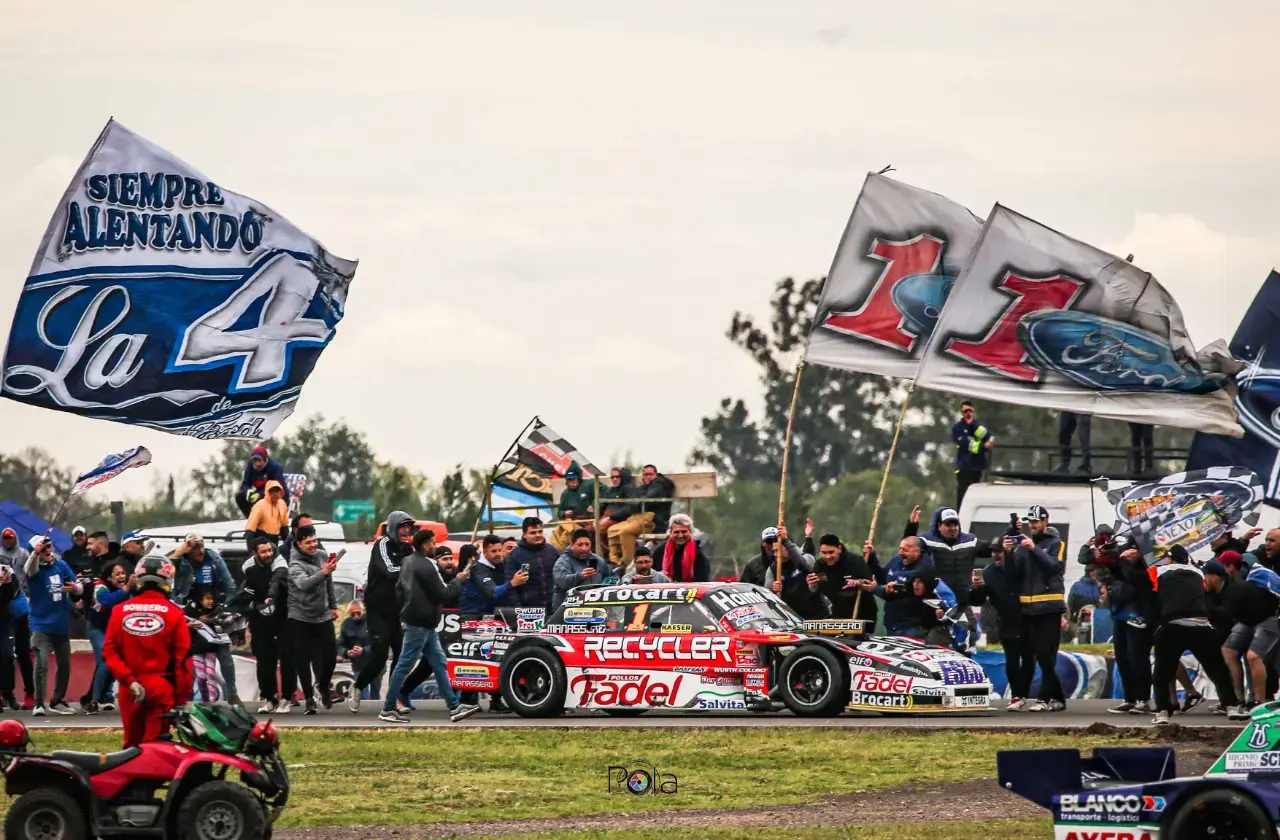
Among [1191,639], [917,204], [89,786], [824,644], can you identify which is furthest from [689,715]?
[89,786]

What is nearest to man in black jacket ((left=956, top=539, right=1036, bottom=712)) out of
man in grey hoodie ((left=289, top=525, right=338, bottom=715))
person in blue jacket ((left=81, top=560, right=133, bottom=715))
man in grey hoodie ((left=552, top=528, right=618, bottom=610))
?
man in grey hoodie ((left=552, top=528, right=618, bottom=610))

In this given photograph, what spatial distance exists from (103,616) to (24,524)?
8.89 metres

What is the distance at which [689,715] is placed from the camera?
1970cm

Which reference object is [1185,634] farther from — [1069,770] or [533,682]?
[1069,770]

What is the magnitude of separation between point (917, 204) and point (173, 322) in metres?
8.00

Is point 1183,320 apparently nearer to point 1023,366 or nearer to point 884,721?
point 1023,366

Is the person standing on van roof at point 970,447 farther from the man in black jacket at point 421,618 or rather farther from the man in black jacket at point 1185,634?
the man in black jacket at point 421,618

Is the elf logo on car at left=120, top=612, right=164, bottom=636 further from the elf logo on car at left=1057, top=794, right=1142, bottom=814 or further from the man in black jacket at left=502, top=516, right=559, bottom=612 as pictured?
the man in black jacket at left=502, top=516, right=559, bottom=612

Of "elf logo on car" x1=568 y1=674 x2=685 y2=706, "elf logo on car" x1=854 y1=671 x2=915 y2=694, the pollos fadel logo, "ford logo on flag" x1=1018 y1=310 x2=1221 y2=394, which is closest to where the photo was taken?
the pollos fadel logo

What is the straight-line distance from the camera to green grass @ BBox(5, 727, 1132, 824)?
1348 centimetres

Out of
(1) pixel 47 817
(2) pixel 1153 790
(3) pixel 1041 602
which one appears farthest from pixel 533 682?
(2) pixel 1153 790

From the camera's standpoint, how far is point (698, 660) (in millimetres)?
18859

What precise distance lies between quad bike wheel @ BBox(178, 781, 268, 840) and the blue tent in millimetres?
17908

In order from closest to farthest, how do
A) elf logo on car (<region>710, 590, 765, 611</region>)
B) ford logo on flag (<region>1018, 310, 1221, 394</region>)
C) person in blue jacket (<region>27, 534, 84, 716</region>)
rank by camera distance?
elf logo on car (<region>710, 590, 765, 611</region>), person in blue jacket (<region>27, 534, 84, 716</region>), ford logo on flag (<region>1018, 310, 1221, 394</region>)
